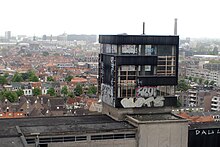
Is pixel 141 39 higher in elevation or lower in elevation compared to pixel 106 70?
higher

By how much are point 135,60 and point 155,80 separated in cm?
271

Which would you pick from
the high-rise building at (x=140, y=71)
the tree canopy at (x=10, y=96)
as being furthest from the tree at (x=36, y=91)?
the high-rise building at (x=140, y=71)

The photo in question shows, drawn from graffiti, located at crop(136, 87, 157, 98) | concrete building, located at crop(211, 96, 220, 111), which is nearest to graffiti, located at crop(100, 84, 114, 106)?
graffiti, located at crop(136, 87, 157, 98)

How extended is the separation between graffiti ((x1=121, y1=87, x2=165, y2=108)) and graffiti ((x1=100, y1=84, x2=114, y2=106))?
1334mm

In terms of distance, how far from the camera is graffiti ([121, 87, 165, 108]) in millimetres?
41594

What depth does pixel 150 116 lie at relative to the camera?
4159 cm

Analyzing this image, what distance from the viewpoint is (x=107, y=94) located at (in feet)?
142

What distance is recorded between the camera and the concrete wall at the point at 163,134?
38.6m

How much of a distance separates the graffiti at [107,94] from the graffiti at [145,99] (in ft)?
4.38

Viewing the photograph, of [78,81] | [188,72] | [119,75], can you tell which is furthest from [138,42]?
[188,72]

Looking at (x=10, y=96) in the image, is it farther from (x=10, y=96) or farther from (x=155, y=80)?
(x=155, y=80)

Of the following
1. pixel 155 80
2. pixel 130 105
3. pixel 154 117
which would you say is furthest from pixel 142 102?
pixel 155 80

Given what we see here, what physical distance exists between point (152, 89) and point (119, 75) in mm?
3448

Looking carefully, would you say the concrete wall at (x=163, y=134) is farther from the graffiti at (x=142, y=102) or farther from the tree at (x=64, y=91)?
the tree at (x=64, y=91)
